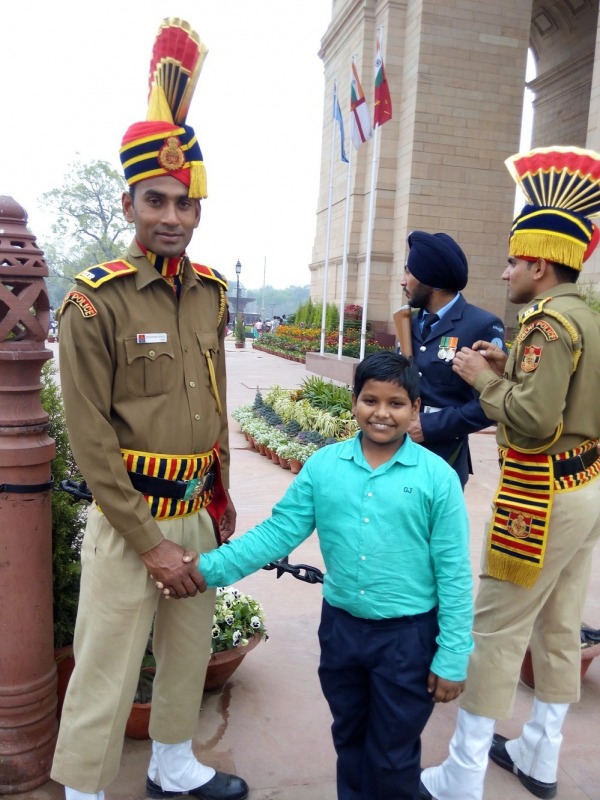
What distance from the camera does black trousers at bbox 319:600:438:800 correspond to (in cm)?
191

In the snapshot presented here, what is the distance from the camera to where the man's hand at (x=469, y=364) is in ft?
7.94

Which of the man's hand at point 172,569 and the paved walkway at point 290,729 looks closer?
the man's hand at point 172,569

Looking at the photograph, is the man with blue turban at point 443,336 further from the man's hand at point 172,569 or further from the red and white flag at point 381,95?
the red and white flag at point 381,95

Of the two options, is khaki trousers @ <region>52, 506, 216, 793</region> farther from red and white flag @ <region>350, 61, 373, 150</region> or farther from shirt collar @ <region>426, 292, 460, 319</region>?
red and white flag @ <region>350, 61, 373, 150</region>

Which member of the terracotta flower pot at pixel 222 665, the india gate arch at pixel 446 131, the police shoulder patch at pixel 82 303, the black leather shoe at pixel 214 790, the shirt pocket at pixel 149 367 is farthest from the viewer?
the india gate arch at pixel 446 131

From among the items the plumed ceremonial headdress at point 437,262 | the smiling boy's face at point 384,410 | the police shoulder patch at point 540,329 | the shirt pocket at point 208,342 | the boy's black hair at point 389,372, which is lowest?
the smiling boy's face at point 384,410

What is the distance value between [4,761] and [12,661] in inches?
14.0

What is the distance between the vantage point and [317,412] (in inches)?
336

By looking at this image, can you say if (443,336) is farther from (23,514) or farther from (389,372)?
(23,514)

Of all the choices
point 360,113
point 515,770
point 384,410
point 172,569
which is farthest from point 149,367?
point 360,113

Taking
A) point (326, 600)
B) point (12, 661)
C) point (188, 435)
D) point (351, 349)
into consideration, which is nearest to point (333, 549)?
point (326, 600)

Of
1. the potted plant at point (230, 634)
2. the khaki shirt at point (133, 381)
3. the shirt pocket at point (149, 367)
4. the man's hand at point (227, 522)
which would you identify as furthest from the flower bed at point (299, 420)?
the shirt pocket at point (149, 367)

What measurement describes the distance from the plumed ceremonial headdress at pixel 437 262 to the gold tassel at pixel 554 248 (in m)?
0.42

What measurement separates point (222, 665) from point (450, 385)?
1596 mm
